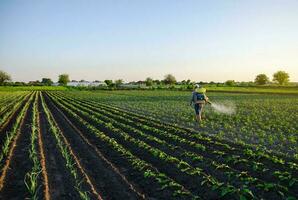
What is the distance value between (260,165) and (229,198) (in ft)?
7.61

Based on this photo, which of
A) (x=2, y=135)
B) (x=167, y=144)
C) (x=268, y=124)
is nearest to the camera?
(x=167, y=144)

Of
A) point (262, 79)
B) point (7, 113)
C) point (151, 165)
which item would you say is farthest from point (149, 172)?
point (262, 79)

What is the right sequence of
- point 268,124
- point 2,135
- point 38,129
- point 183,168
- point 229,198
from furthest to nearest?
point 268,124 → point 38,129 → point 2,135 → point 183,168 → point 229,198

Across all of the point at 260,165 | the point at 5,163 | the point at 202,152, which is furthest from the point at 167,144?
the point at 5,163

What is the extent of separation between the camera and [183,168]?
7789 millimetres

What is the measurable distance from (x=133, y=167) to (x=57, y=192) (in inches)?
86.9

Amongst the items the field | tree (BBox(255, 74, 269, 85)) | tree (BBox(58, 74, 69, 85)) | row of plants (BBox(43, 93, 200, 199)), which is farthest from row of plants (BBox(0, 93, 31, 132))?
tree (BBox(58, 74, 69, 85))

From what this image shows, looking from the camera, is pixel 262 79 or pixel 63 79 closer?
pixel 262 79

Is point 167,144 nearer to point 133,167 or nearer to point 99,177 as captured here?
point 133,167

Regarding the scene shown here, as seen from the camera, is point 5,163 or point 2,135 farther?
point 2,135

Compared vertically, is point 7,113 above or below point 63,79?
below

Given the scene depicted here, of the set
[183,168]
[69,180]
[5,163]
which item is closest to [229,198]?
[183,168]

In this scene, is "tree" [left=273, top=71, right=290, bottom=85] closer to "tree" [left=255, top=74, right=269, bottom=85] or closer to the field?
"tree" [left=255, top=74, right=269, bottom=85]

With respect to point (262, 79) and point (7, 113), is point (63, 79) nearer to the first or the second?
point (262, 79)
